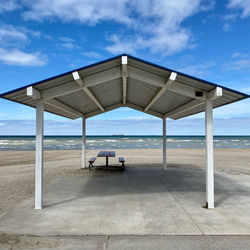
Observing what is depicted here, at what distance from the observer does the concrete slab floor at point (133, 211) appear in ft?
13.1

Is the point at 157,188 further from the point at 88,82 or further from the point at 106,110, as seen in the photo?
the point at 106,110

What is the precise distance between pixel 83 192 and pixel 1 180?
404 cm

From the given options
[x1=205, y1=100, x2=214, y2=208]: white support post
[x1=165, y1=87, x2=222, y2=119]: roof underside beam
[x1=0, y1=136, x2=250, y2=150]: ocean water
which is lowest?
[x1=0, y1=136, x2=250, y2=150]: ocean water

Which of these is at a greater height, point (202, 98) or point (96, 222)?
point (202, 98)

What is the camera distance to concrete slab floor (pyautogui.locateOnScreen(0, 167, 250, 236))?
3.98 metres

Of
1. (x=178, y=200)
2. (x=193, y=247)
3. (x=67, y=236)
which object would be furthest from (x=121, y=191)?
(x=193, y=247)

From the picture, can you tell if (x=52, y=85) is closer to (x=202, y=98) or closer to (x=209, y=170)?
(x=202, y=98)

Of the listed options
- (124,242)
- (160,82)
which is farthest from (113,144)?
(124,242)

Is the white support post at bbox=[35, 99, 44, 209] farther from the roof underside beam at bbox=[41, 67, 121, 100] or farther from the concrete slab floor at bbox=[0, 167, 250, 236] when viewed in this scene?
the concrete slab floor at bbox=[0, 167, 250, 236]

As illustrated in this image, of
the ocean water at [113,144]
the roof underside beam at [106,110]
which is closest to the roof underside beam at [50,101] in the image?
the roof underside beam at [106,110]

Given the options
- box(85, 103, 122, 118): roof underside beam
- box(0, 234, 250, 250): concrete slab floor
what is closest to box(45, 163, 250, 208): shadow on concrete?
box(0, 234, 250, 250): concrete slab floor

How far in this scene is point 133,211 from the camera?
16.3 feet

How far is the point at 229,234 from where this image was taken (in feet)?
12.4

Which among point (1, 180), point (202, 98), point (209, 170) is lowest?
point (1, 180)
